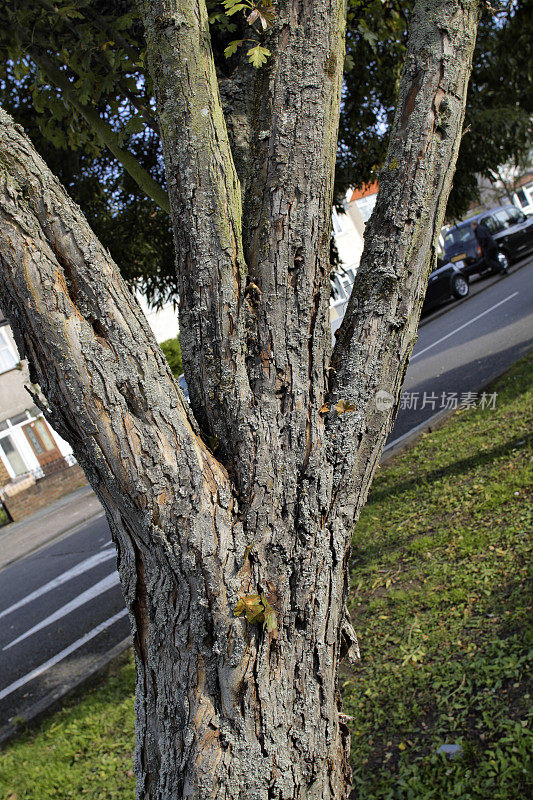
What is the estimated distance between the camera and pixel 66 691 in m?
4.75

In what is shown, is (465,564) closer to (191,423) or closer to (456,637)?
(456,637)

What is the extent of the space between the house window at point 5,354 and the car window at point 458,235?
16.6 metres

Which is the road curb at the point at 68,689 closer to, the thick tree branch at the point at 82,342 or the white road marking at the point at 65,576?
the white road marking at the point at 65,576

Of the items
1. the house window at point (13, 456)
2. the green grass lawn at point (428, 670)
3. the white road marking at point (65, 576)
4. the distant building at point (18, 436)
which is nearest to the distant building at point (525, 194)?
the distant building at point (18, 436)

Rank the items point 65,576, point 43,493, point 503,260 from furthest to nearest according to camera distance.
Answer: point 503,260 < point 43,493 < point 65,576

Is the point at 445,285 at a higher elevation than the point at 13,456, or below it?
below

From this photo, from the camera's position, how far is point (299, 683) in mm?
1678

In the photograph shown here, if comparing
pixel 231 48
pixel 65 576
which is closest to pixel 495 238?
pixel 65 576

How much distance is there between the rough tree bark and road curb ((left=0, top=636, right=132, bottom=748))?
3.37 meters

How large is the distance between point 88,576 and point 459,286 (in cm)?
1541

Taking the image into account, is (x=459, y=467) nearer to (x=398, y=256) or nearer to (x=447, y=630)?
(x=447, y=630)

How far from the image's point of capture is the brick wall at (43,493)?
18.0 meters

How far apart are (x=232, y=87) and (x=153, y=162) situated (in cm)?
370

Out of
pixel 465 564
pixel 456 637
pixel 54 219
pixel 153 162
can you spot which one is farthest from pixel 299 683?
pixel 153 162
